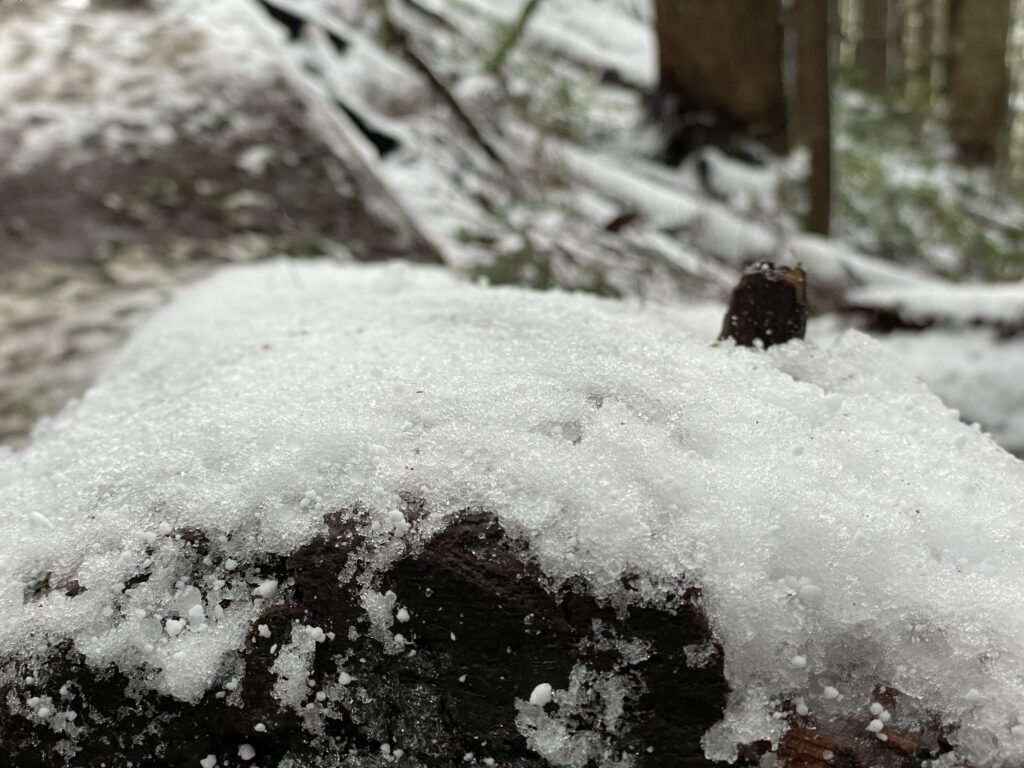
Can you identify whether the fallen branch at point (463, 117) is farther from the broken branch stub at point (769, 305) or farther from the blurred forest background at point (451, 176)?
the broken branch stub at point (769, 305)

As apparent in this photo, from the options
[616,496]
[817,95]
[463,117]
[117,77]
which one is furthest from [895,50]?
[616,496]

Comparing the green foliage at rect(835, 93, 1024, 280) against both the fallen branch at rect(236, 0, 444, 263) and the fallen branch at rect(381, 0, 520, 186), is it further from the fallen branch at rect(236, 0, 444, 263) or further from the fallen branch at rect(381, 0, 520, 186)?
the fallen branch at rect(236, 0, 444, 263)

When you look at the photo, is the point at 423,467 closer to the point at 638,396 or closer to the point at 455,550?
the point at 455,550

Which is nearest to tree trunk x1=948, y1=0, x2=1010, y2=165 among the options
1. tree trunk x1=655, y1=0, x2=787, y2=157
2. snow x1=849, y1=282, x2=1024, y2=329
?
tree trunk x1=655, y1=0, x2=787, y2=157

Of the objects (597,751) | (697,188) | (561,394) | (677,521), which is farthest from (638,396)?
(697,188)

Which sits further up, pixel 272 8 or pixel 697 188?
pixel 272 8
